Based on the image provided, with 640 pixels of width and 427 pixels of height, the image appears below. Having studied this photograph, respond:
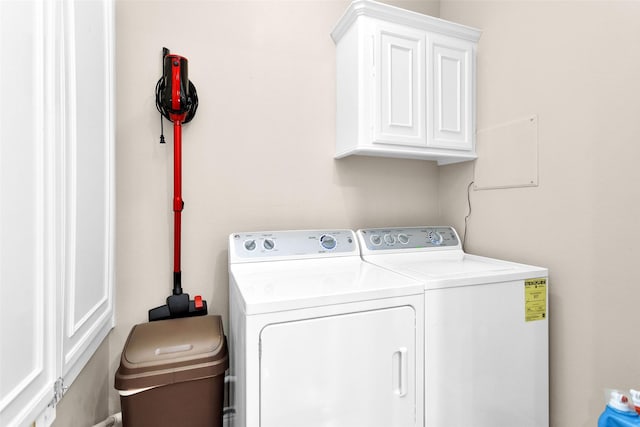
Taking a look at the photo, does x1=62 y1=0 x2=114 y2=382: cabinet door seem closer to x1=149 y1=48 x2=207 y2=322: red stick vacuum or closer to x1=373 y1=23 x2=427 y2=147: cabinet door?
x1=149 y1=48 x2=207 y2=322: red stick vacuum

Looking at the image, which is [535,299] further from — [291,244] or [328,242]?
[291,244]

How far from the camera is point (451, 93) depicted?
5.75ft

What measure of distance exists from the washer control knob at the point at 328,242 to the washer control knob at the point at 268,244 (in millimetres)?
261

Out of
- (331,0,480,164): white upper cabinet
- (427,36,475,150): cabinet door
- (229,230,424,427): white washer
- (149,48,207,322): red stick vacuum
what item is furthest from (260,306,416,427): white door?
(427,36,475,150): cabinet door

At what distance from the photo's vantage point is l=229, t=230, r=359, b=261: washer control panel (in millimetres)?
1489

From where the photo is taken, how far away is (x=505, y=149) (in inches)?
64.5

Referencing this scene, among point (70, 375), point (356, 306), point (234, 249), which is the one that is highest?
point (234, 249)

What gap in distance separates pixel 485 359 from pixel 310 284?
777 millimetres

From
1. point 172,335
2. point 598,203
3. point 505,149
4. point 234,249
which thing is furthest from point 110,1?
point 598,203

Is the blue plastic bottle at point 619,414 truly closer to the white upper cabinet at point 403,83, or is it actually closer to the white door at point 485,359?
the white door at point 485,359

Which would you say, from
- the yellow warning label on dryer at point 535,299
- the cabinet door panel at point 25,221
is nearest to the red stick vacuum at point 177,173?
the cabinet door panel at point 25,221

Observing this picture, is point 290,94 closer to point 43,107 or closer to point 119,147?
point 119,147

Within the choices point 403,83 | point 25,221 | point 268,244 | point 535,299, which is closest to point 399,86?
point 403,83

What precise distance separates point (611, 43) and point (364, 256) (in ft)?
4.49
